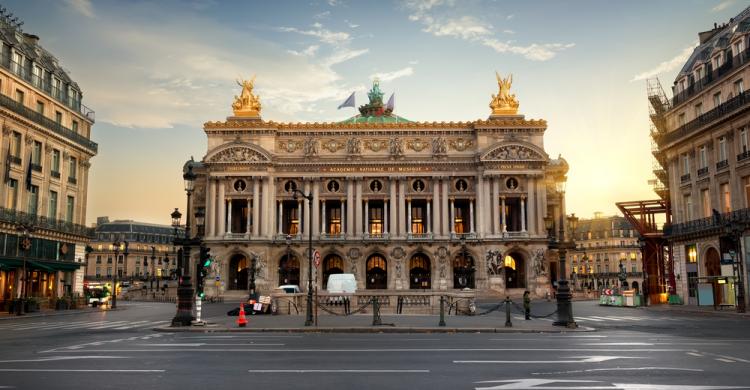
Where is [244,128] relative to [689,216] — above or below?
above

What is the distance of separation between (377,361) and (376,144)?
216 feet

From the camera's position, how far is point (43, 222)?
50.7m

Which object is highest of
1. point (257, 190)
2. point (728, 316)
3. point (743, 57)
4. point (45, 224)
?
point (743, 57)

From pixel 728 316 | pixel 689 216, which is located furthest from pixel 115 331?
pixel 689 216

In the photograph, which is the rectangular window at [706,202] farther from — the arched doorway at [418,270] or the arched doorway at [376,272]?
the arched doorway at [376,272]

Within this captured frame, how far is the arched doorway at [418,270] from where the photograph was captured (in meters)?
78.1

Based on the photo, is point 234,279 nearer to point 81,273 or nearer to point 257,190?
point 257,190

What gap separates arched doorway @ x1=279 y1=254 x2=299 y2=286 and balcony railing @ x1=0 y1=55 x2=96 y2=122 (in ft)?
90.2

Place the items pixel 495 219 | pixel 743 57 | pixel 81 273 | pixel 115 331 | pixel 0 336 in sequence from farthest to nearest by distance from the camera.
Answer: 1. pixel 495 219
2. pixel 81 273
3. pixel 743 57
4. pixel 115 331
5. pixel 0 336

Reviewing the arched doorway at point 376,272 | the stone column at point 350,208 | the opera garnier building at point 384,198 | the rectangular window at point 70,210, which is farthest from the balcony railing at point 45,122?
the arched doorway at point 376,272

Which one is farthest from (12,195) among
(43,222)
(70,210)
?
(70,210)

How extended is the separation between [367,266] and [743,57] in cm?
4652

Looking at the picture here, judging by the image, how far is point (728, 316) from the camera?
37.6m

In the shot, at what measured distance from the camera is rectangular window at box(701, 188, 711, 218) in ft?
166
